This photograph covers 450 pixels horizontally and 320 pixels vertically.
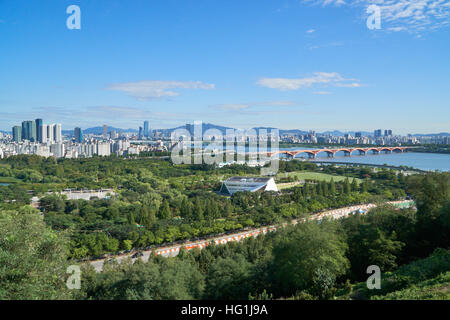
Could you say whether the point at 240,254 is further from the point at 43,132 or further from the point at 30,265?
the point at 43,132

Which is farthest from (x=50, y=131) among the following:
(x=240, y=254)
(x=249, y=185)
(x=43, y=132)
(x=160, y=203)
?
(x=240, y=254)

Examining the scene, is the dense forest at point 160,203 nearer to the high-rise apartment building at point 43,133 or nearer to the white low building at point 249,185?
the white low building at point 249,185

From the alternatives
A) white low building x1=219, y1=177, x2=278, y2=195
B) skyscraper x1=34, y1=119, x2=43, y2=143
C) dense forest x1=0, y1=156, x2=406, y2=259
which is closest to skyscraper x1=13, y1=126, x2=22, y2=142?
skyscraper x1=34, y1=119, x2=43, y2=143

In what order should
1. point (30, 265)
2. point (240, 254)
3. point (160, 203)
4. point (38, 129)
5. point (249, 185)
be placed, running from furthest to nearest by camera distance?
point (38, 129) < point (249, 185) < point (160, 203) < point (240, 254) < point (30, 265)

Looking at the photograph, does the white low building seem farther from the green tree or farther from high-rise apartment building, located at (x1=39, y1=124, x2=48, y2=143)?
high-rise apartment building, located at (x1=39, y1=124, x2=48, y2=143)

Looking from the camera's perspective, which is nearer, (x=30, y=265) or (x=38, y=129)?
(x=30, y=265)

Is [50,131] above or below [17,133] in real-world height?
above

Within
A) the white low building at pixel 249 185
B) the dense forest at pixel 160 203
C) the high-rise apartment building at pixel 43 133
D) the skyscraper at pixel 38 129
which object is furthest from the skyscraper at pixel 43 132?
the white low building at pixel 249 185
